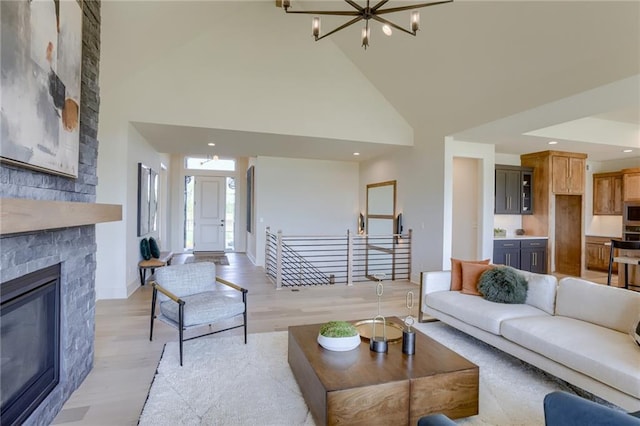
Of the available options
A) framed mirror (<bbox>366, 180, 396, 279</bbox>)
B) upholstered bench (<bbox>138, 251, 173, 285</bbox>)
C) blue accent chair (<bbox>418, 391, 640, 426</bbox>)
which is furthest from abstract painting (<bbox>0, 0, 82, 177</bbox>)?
framed mirror (<bbox>366, 180, 396, 279</bbox>)

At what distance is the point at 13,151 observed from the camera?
155 cm

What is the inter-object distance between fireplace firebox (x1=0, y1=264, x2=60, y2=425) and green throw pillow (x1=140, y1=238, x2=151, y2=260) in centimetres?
375

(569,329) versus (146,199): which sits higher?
(146,199)

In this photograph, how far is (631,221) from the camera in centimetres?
671

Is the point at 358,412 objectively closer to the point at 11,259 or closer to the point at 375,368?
the point at 375,368

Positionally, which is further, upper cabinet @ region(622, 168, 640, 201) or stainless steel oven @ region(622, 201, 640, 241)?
upper cabinet @ region(622, 168, 640, 201)

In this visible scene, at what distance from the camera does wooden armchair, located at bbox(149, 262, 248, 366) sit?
9.46ft

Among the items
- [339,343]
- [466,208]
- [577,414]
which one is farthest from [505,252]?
[577,414]

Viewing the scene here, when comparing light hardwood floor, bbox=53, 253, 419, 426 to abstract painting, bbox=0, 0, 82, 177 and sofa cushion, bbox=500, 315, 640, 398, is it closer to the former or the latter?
abstract painting, bbox=0, 0, 82, 177

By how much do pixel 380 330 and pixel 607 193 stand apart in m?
7.83

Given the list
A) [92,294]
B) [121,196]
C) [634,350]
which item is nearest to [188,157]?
[121,196]

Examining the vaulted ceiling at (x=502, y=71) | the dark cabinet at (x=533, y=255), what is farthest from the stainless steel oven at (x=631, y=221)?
the dark cabinet at (x=533, y=255)

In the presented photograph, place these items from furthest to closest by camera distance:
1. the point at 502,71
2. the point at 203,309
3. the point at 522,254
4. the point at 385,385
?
the point at 522,254
the point at 502,71
the point at 203,309
the point at 385,385

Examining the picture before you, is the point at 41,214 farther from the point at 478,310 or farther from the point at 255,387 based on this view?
the point at 478,310
